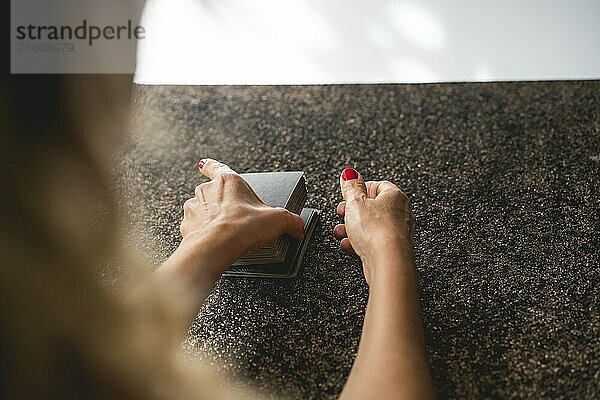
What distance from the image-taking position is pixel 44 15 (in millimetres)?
1442

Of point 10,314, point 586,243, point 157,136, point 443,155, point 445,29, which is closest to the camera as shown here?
point 10,314

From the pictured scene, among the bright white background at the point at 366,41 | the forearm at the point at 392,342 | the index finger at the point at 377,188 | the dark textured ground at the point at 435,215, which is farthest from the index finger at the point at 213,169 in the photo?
the bright white background at the point at 366,41

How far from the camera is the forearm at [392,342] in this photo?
3.23 ft

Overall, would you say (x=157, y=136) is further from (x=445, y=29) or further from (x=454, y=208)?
(x=445, y=29)

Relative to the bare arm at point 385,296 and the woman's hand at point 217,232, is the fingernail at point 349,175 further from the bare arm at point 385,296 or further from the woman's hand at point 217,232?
the woman's hand at point 217,232

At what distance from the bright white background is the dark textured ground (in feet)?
0.48

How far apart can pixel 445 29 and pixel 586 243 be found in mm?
1029

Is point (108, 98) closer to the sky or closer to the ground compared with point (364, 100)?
closer to the ground

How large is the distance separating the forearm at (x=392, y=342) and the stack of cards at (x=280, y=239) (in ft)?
0.73

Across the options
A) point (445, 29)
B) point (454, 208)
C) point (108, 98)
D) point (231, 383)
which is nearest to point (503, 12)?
point (445, 29)

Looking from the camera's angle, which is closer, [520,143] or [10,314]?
[10,314]

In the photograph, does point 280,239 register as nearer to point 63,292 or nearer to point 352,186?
point 352,186

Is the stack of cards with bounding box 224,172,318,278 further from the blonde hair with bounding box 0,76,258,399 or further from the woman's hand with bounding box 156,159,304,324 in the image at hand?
the blonde hair with bounding box 0,76,258,399

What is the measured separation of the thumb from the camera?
1362 millimetres
